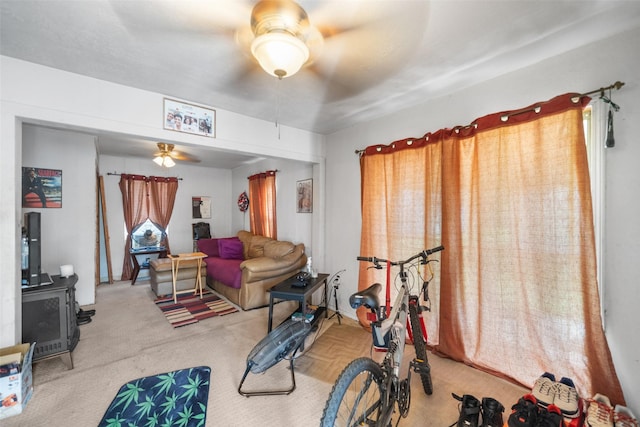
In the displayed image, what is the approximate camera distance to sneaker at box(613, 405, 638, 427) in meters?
1.41

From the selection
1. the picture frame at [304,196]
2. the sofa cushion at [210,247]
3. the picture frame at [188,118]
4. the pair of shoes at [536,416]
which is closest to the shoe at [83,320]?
the sofa cushion at [210,247]

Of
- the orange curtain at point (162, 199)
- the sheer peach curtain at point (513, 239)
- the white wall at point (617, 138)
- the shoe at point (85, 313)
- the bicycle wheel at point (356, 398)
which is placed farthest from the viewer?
the orange curtain at point (162, 199)

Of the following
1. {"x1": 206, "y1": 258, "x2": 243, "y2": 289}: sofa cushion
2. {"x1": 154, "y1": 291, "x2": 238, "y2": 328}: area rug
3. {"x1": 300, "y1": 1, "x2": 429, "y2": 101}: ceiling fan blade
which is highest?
{"x1": 300, "y1": 1, "x2": 429, "y2": 101}: ceiling fan blade

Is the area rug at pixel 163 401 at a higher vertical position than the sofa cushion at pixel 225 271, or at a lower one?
lower

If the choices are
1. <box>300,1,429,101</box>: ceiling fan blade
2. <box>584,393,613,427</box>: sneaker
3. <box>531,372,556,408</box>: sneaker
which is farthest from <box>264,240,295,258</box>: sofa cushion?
<box>584,393,613,427</box>: sneaker

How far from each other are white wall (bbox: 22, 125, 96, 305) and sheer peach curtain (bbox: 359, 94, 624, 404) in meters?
4.26

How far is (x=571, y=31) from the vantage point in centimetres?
160

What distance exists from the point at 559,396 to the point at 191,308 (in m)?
3.89

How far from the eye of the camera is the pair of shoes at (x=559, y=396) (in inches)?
54.2

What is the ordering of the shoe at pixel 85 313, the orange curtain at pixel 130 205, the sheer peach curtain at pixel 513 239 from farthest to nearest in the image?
the orange curtain at pixel 130 205
the shoe at pixel 85 313
the sheer peach curtain at pixel 513 239

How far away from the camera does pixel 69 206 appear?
3.64 m

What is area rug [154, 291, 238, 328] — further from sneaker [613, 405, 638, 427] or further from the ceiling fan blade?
sneaker [613, 405, 638, 427]

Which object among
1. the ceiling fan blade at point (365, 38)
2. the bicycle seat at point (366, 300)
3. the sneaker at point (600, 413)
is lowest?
the sneaker at point (600, 413)

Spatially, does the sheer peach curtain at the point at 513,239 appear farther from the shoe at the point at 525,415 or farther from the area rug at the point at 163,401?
the area rug at the point at 163,401
